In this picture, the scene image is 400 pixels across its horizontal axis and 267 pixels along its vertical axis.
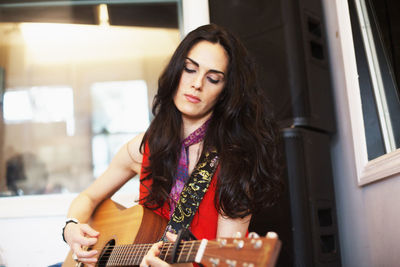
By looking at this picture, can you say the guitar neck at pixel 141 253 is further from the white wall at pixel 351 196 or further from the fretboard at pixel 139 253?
the white wall at pixel 351 196

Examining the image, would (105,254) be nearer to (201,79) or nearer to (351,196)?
(201,79)

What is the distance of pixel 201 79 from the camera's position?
1611mm

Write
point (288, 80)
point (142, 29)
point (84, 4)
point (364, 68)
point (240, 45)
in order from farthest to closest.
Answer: point (142, 29), point (84, 4), point (288, 80), point (364, 68), point (240, 45)

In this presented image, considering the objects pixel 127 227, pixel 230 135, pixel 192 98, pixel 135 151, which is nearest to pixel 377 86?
pixel 230 135

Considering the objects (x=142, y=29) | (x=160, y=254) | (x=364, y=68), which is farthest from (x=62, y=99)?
(x=160, y=254)

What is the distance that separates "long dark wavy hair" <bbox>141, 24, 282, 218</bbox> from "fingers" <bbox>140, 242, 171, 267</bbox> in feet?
1.24

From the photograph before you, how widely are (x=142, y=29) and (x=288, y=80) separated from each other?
2424 millimetres

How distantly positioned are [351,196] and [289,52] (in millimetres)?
712

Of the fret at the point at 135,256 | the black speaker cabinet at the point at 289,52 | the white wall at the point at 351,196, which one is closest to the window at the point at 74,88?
the black speaker cabinet at the point at 289,52

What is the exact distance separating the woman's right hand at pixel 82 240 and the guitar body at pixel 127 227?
0.03 metres

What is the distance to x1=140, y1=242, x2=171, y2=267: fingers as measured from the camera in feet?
3.84

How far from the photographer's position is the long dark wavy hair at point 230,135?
1587 millimetres

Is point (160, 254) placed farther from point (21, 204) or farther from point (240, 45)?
point (21, 204)

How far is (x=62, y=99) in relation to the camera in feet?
15.2
